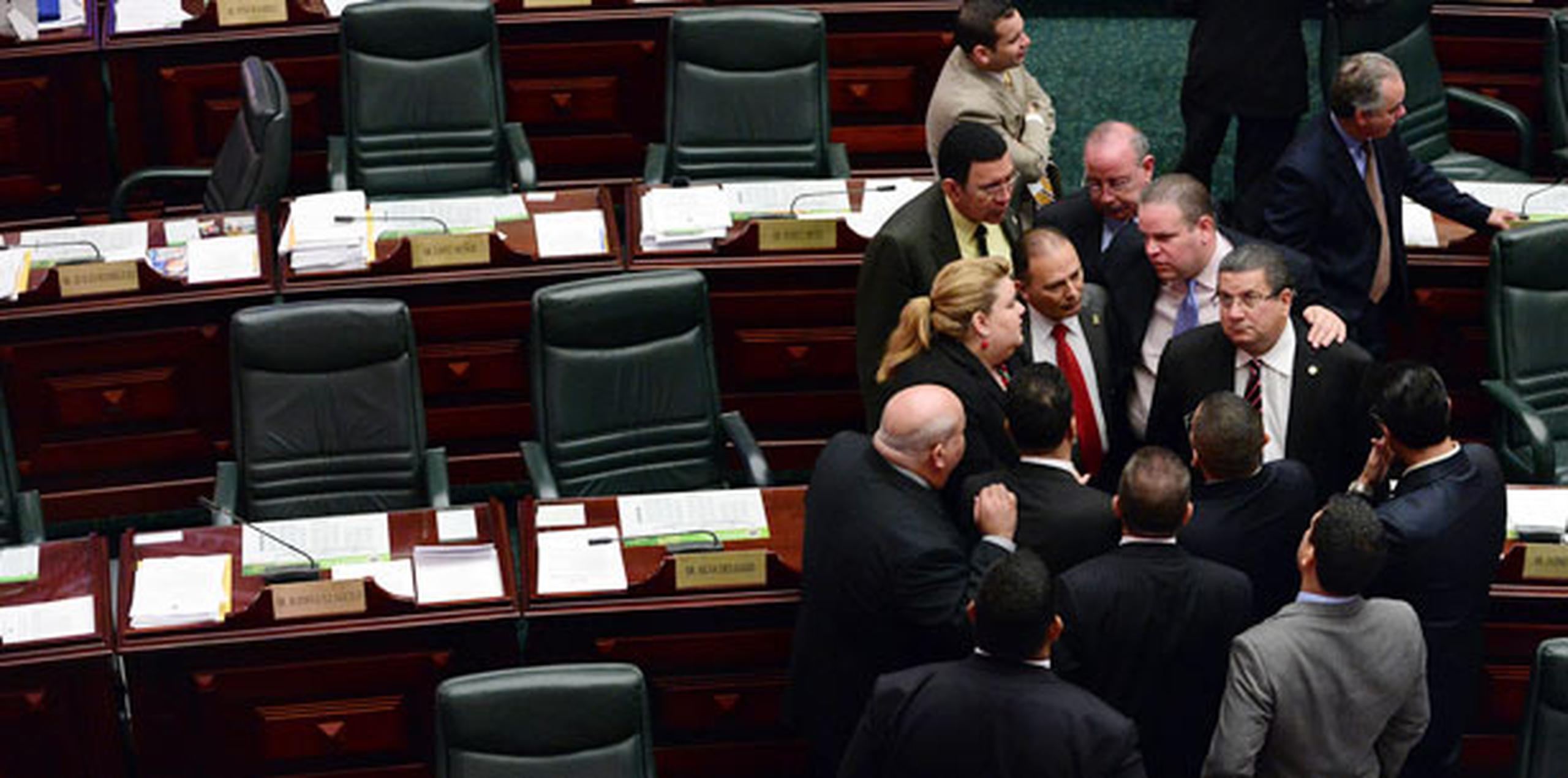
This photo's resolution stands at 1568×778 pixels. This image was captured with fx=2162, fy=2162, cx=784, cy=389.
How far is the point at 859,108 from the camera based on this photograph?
23.7 ft

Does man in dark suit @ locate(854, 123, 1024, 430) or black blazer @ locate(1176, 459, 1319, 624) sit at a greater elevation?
man in dark suit @ locate(854, 123, 1024, 430)

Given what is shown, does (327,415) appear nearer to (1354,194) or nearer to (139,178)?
(139,178)

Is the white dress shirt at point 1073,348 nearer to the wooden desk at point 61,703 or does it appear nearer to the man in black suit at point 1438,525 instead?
the man in black suit at point 1438,525

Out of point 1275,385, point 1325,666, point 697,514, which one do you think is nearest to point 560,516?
point 697,514

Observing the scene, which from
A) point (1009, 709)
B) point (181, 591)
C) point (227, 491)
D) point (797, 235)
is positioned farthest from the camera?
point (797, 235)

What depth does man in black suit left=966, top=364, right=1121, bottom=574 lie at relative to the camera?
13.9 feet

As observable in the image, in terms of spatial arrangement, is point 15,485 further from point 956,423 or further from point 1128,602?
point 1128,602

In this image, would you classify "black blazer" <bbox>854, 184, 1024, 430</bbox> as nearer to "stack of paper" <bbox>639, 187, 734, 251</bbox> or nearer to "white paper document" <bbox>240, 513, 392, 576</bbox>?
"stack of paper" <bbox>639, 187, 734, 251</bbox>

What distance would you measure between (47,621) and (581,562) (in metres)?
1.14

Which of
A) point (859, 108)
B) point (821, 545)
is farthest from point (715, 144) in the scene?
point (821, 545)

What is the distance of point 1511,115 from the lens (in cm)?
704

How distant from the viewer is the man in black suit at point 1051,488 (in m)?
4.24

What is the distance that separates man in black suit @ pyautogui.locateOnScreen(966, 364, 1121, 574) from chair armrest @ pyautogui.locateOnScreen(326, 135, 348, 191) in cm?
292

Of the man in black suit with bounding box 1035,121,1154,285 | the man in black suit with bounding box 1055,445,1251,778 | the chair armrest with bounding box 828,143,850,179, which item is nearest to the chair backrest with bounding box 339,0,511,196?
the chair armrest with bounding box 828,143,850,179
